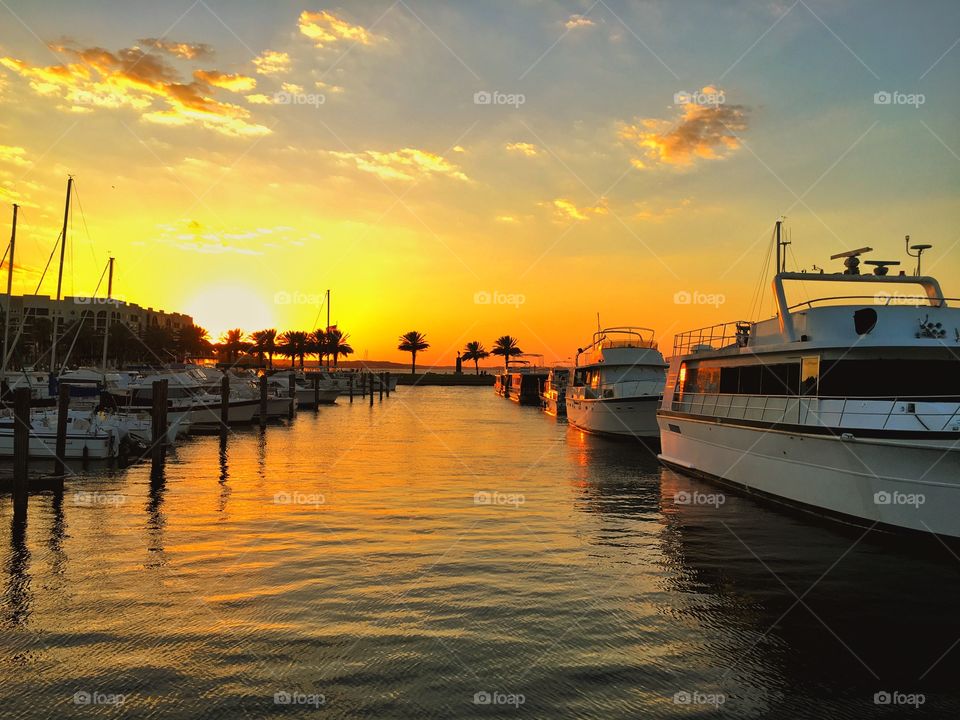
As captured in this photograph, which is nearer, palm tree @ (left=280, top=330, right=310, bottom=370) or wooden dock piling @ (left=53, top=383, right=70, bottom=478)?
wooden dock piling @ (left=53, top=383, right=70, bottom=478)

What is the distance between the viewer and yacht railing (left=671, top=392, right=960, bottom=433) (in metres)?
13.9

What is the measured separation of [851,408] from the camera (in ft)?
48.8

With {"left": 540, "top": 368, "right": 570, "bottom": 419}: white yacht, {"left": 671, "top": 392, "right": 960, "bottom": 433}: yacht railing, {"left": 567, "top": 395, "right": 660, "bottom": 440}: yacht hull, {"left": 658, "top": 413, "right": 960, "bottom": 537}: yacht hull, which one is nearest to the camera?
{"left": 658, "top": 413, "right": 960, "bottom": 537}: yacht hull

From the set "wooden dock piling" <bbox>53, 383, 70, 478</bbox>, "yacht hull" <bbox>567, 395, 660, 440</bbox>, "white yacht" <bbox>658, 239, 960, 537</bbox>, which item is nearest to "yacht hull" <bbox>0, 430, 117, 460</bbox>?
"wooden dock piling" <bbox>53, 383, 70, 478</bbox>

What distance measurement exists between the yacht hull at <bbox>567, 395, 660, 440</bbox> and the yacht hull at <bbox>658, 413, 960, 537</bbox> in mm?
15328

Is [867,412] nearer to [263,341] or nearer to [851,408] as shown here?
[851,408]

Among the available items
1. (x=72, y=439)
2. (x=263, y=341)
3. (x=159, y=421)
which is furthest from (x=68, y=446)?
(x=263, y=341)

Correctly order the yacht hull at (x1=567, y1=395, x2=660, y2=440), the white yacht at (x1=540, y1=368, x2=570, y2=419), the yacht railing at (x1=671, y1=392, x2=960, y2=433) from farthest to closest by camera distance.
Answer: the white yacht at (x1=540, y1=368, x2=570, y2=419), the yacht hull at (x1=567, y1=395, x2=660, y2=440), the yacht railing at (x1=671, y1=392, x2=960, y2=433)

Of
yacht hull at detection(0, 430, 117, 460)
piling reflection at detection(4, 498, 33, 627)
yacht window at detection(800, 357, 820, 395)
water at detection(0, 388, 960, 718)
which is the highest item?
yacht window at detection(800, 357, 820, 395)

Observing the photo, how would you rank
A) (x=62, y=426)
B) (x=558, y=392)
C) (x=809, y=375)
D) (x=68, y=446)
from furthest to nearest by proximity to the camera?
1. (x=558, y=392)
2. (x=68, y=446)
3. (x=62, y=426)
4. (x=809, y=375)

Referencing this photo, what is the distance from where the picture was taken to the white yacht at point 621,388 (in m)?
36.4

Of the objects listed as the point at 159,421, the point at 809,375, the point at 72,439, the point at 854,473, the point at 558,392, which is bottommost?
the point at 72,439

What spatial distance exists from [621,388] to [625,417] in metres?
2.24

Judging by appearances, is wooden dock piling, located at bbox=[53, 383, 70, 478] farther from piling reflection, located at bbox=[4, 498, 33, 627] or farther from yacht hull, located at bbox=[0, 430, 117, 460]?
piling reflection, located at bbox=[4, 498, 33, 627]
